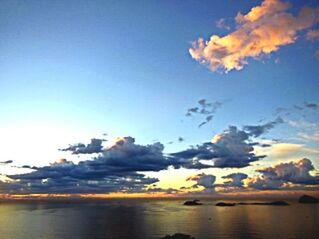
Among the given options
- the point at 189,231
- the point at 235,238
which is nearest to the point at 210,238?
the point at 235,238

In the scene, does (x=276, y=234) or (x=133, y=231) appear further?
(x=133, y=231)

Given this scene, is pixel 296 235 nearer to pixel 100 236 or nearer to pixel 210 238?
pixel 210 238

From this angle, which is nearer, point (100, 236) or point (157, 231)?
point (100, 236)

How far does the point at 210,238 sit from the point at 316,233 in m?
43.3

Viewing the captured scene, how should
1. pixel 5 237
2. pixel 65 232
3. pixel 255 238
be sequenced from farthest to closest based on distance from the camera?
pixel 65 232 → pixel 5 237 → pixel 255 238

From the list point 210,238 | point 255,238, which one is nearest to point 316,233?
point 255,238

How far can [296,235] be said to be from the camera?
122438 millimetres

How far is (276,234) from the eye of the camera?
413 ft

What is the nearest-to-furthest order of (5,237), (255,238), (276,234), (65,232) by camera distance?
(255,238), (276,234), (5,237), (65,232)

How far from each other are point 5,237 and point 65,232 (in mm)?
23701

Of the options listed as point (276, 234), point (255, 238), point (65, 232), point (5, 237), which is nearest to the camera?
point (255, 238)

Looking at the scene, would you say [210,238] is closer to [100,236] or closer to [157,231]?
[157,231]

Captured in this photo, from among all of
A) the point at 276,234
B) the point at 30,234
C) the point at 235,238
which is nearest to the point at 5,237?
the point at 30,234

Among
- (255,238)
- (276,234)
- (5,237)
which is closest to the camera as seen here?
Result: (255,238)
